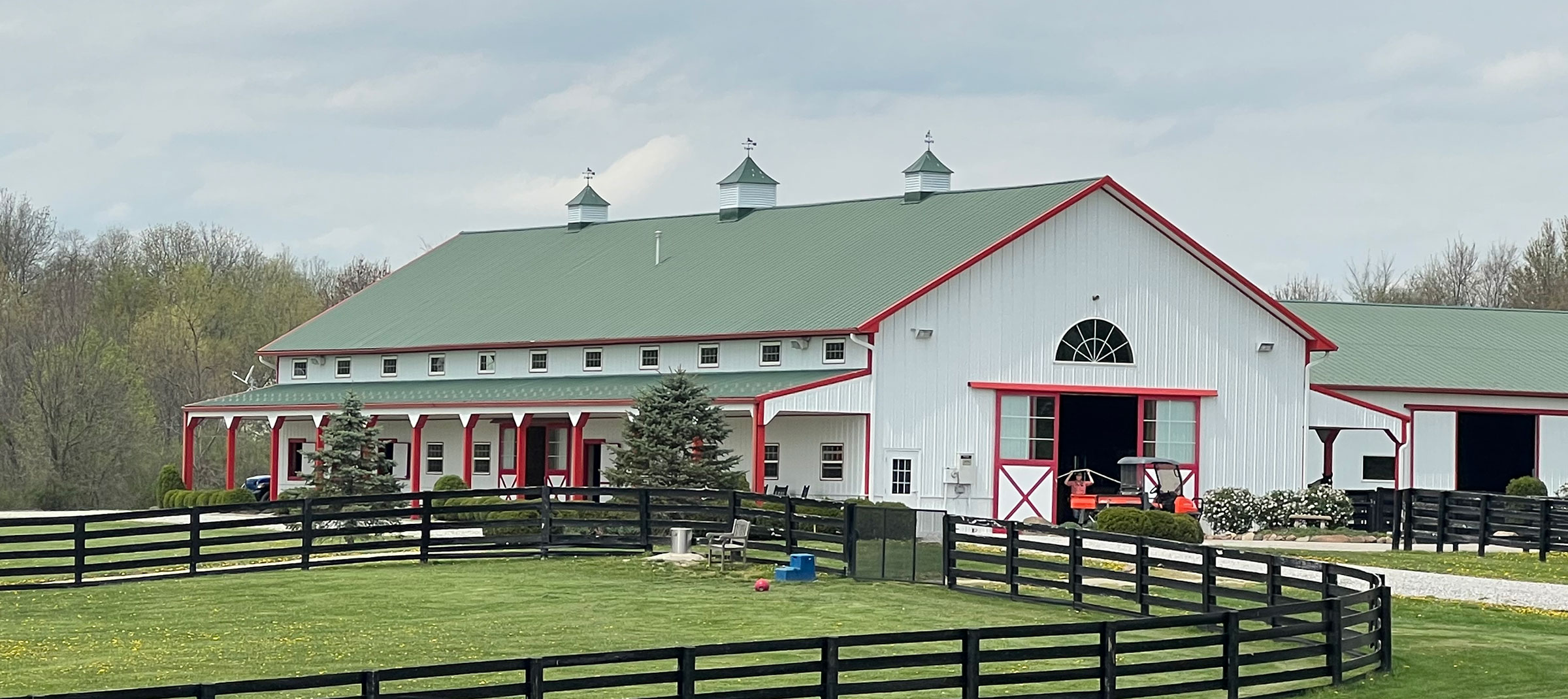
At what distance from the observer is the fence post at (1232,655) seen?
19.4 meters

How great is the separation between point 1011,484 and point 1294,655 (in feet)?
76.7

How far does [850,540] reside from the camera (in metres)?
30.7

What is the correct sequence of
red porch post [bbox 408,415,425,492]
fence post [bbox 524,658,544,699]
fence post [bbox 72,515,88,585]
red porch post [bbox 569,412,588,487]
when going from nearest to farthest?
fence post [bbox 524,658,544,699] → fence post [bbox 72,515,88,585] → red porch post [bbox 569,412,588,487] → red porch post [bbox 408,415,425,492]

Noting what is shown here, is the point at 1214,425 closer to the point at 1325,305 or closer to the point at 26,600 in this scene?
the point at 1325,305

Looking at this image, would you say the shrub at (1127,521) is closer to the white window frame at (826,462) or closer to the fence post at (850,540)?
the fence post at (850,540)

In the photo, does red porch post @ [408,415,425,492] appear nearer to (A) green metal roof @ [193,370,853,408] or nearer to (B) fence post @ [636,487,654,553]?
(A) green metal roof @ [193,370,853,408]

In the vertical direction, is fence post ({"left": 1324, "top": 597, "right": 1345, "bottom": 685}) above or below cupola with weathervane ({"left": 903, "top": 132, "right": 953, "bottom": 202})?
below

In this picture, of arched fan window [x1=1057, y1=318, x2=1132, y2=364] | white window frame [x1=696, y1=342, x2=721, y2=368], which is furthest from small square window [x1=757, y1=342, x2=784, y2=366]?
arched fan window [x1=1057, y1=318, x2=1132, y2=364]

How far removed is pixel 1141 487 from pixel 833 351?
690 cm

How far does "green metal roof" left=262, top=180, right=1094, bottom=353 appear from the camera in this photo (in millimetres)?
46062

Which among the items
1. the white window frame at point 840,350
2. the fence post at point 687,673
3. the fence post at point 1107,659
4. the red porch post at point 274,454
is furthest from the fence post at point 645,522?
the red porch post at point 274,454

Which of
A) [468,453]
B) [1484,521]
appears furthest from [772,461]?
[1484,521]

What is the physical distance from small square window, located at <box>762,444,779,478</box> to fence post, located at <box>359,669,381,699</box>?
28968 mm

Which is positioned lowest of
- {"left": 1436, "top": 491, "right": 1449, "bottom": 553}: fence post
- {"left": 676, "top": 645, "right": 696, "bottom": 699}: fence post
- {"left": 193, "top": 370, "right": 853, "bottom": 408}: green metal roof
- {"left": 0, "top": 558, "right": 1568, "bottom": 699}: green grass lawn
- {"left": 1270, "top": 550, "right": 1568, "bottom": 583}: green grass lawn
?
{"left": 0, "top": 558, "right": 1568, "bottom": 699}: green grass lawn
